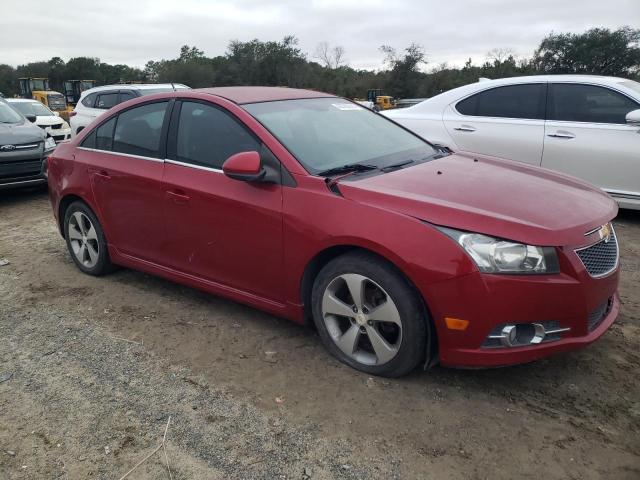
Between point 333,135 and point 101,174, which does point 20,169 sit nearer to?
point 101,174

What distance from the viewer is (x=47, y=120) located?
13.5 m

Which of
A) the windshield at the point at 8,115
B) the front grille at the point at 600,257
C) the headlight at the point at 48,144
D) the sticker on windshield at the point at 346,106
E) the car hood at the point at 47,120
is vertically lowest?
the front grille at the point at 600,257

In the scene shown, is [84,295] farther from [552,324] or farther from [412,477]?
[552,324]

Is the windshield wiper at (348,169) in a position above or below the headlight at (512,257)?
above

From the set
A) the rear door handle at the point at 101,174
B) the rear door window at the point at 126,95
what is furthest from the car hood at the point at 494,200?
the rear door window at the point at 126,95

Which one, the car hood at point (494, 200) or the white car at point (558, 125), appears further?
the white car at point (558, 125)

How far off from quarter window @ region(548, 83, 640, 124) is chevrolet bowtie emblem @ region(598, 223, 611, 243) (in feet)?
10.7

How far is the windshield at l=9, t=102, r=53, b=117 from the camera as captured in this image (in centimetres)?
1417

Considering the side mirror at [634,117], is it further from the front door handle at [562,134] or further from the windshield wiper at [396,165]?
the windshield wiper at [396,165]

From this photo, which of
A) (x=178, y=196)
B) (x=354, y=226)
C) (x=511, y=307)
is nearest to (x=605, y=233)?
(x=511, y=307)

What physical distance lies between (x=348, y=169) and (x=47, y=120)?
12.5m

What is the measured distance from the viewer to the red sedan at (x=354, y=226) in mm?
2658

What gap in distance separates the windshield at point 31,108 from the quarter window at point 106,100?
2.52 m

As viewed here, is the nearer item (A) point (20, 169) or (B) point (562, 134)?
(B) point (562, 134)
